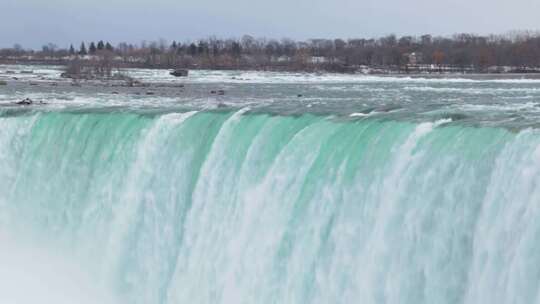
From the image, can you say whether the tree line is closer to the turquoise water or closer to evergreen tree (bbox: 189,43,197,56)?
evergreen tree (bbox: 189,43,197,56)

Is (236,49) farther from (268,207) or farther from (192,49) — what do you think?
(268,207)

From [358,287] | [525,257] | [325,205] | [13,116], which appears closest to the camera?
[525,257]

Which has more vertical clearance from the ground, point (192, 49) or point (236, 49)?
point (192, 49)

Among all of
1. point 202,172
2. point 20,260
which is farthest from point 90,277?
point 202,172

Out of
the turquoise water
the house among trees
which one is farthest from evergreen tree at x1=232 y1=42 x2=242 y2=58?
the turquoise water

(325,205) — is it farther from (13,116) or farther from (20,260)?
(13,116)

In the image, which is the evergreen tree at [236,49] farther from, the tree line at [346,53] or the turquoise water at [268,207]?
the turquoise water at [268,207]

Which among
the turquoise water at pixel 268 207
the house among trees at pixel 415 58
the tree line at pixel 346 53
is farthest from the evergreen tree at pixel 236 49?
the turquoise water at pixel 268 207

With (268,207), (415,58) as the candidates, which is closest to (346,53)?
(415,58)
